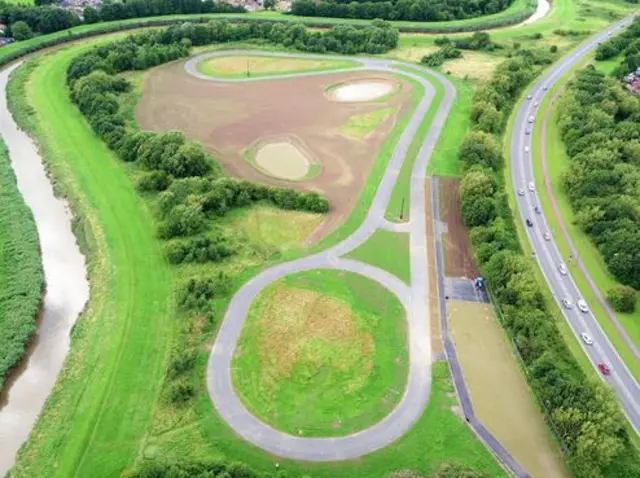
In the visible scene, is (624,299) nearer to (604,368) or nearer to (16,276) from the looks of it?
(604,368)

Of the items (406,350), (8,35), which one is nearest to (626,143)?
(406,350)

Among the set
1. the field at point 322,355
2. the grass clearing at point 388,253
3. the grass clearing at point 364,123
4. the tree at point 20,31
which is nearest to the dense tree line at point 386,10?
the grass clearing at point 364,123

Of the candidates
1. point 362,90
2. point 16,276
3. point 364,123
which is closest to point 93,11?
point 362,90

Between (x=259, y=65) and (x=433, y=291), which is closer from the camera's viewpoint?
(x=433, y=291)

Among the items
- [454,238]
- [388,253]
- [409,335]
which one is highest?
[388,253]

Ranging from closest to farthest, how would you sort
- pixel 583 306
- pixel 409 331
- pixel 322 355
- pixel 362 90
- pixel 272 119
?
pixel 322 355
pixel 409 331
pixel 583 306
pixel 272 119
pixel 362 90

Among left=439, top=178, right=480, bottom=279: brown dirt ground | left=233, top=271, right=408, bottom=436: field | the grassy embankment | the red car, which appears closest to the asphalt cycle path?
left=233, top=271, right=408, bottom=436: field

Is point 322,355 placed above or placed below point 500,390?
above
